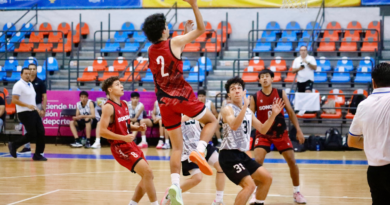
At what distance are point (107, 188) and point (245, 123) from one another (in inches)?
111

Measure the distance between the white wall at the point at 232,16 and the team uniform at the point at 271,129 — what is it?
9878 mm

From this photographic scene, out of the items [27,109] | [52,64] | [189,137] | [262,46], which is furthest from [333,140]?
[52,64]

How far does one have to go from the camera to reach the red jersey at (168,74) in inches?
178

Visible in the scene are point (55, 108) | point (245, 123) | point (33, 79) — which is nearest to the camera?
point (245, 123)

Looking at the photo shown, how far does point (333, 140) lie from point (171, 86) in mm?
8298

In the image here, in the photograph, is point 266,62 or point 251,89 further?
point 266,62

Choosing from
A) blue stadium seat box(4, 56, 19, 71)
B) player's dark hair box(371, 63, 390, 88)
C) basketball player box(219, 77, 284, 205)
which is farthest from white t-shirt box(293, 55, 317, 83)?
blue stadium seat box(4, 56, 19, 71)

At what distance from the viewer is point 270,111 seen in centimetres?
623

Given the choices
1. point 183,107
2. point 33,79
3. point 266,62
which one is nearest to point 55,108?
point 33,79

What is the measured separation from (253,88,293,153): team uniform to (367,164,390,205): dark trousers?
2.56 m

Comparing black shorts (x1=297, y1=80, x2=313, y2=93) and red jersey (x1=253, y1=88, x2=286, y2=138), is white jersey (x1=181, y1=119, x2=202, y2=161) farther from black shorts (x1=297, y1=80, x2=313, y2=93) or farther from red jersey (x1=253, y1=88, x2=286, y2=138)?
black shorts (x1=297, y1=80, x2=313, y2=93)

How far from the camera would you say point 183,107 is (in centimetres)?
452

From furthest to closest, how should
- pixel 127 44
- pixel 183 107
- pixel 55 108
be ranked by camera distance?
pixel 127 44 → pixel 55 108 → pixel 183 107

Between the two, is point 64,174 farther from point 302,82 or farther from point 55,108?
point 302,82
